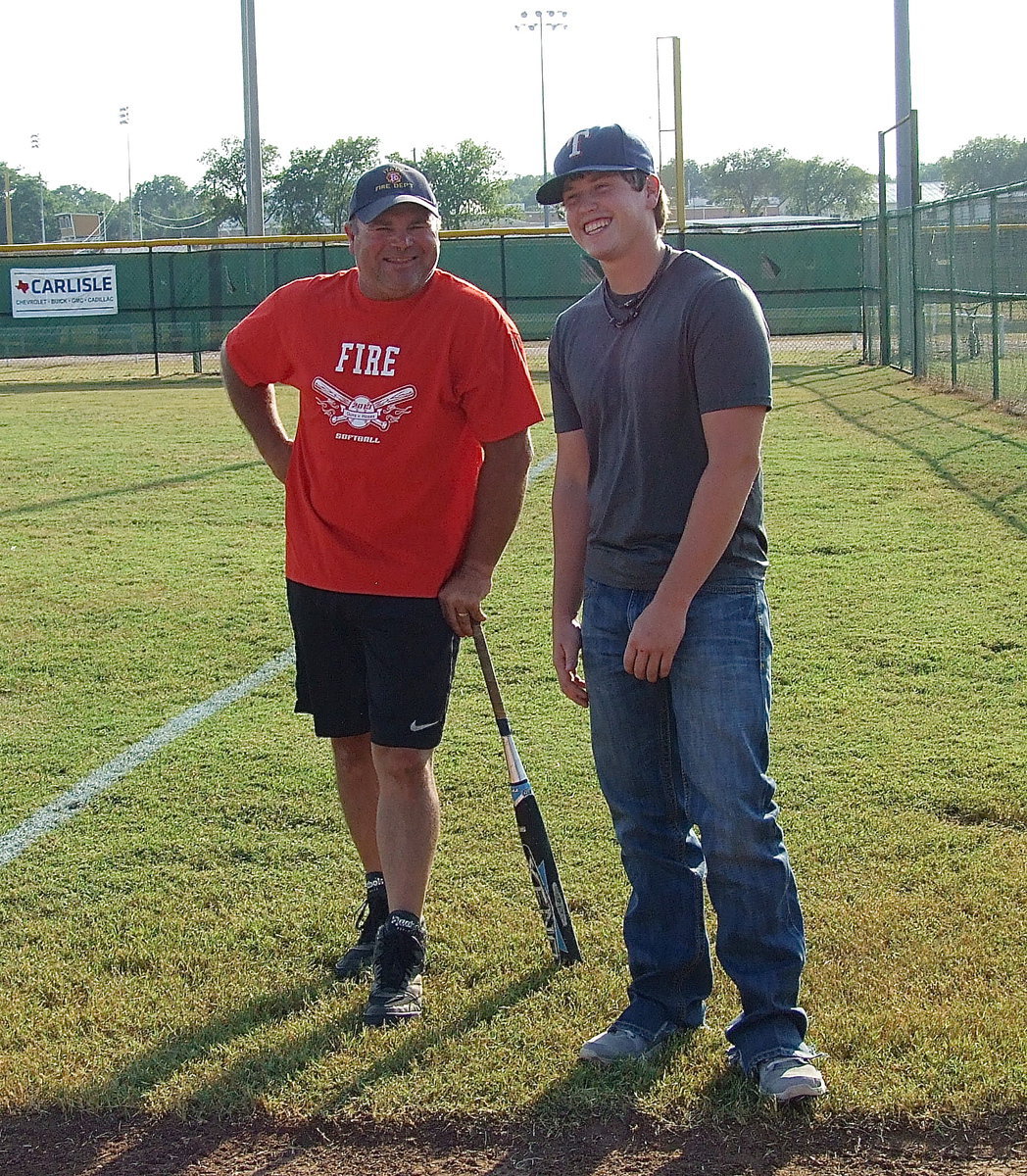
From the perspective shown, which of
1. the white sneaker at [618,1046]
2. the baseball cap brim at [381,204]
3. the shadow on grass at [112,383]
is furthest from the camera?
the shadow on grass at [112,383]

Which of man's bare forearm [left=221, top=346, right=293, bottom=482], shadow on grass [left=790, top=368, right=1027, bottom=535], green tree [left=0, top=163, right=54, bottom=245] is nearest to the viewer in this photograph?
man's bare forearm [left=221, top=346, right=293, bottom=482]

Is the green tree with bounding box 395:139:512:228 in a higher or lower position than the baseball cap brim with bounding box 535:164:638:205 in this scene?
higher

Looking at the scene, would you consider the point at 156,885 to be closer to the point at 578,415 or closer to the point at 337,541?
the point at 337,541

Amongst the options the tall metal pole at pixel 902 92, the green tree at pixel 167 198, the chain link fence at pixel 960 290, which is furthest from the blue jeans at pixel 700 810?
the green tree at pixel 167 198

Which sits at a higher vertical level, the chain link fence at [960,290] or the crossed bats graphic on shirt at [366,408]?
the chain link fence at [960,290]

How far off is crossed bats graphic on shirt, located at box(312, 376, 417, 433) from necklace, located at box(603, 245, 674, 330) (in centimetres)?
67

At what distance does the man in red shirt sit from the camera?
3.65 meters

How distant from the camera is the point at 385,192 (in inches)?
143

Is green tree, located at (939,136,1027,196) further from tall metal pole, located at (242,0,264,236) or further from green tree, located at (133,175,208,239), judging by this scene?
green tree, located at (133,175,208,239)

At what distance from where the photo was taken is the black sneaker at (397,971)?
3.57 metres

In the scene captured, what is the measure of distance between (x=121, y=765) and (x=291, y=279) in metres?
22.3

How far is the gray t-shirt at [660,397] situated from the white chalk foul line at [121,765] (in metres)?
2.51

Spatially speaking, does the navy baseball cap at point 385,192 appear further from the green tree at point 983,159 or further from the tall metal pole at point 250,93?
the green tree at point 983,159

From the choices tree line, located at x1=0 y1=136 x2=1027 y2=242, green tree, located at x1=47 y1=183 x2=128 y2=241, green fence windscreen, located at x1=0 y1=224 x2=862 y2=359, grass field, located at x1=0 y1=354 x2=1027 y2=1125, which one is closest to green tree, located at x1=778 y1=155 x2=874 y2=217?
tree line, located at x1=0 y1=136 x2=1027 y2=242
